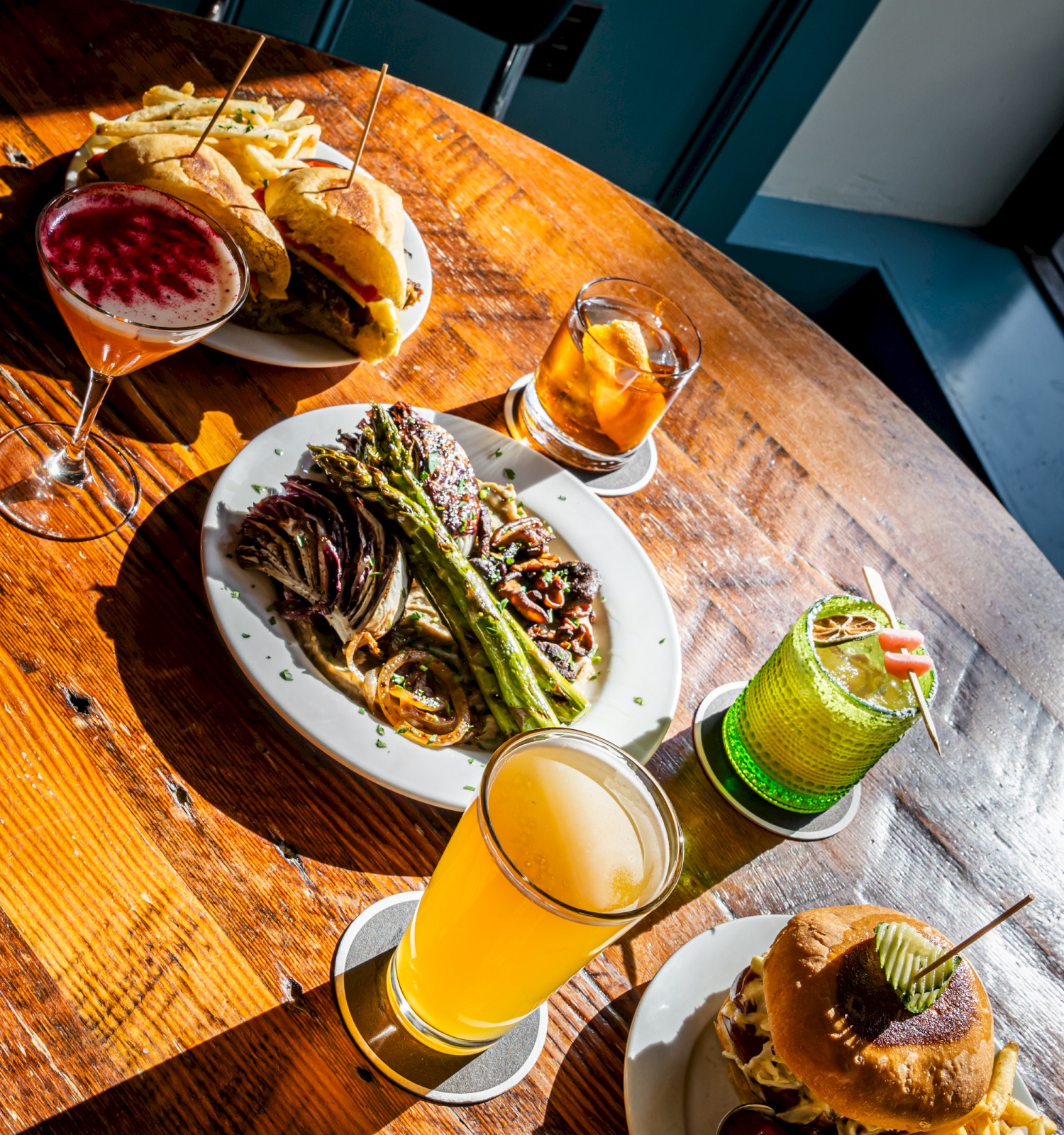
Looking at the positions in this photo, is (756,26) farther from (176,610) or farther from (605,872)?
(605,872)

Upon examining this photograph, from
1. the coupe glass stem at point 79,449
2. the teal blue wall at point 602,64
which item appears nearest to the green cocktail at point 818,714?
the coupe glass stem at point 79,449

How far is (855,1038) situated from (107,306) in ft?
3.50

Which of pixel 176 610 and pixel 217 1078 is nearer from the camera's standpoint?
pixel 217 1078

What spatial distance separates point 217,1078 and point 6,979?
204 mm

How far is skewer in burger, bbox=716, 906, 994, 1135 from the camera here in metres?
0.97

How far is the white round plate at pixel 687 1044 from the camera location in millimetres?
1018

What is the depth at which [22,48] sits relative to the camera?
1750 mm

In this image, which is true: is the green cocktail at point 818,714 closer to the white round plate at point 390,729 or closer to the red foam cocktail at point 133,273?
the white round plate at point 390,729

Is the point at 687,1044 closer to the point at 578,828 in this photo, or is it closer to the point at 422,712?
the point at 578,828

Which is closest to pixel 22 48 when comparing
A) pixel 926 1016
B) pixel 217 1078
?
pixel 217 1078

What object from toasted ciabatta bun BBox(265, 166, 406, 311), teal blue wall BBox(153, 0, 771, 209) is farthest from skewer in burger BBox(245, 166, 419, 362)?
teal blue wall BBox(153, 0, 771, 209)

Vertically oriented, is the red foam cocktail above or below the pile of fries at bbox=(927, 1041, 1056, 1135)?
above

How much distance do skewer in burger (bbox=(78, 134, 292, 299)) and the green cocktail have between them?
913 mm

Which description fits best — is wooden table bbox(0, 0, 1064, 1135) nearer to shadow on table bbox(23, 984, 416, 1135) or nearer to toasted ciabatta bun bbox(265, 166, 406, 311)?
shadow on table bbox(23, 984, 416, 1135)
